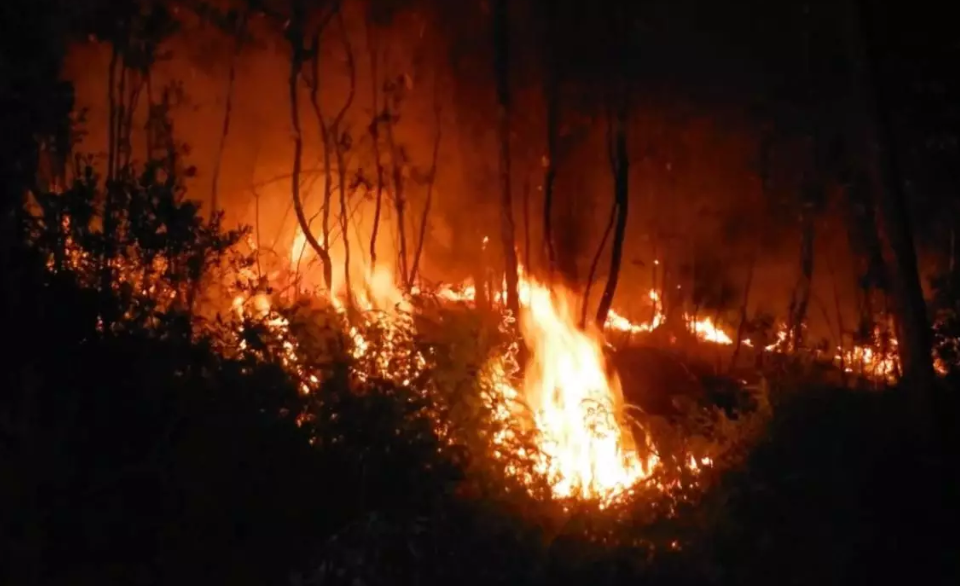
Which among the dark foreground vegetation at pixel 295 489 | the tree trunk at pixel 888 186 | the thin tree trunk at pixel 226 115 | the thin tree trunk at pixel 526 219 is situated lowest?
the dark foreground vegetation at pixel 295 489

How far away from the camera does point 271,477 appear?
580cm

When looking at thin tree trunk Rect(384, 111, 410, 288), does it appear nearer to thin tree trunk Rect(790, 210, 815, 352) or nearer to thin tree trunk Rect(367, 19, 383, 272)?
thin tree trunk Rect(367, 19, 383, 272)

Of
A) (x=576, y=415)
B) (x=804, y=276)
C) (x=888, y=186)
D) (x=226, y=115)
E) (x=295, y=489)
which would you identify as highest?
(x=226, y=115)

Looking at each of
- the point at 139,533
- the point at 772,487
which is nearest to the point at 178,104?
the point at 139,533

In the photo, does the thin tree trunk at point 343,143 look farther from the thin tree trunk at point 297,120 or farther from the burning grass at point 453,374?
the burning grass at point 453,374

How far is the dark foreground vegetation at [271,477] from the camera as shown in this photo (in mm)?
5480

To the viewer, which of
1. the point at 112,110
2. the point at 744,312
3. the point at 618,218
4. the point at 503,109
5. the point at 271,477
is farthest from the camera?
the point at 744,312

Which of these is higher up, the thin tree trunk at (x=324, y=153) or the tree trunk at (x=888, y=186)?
the thin tree trunk at (x=324, y=153)

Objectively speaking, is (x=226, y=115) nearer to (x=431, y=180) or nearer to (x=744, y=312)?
(x=431, y=180)

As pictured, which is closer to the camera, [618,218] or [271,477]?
[271,477]

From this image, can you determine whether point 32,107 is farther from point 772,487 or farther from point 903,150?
point 903,150

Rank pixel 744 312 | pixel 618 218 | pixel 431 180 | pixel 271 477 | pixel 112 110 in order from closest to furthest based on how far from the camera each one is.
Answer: pixel 271 477 → pixel 112 110 → pixel 618 218 → pixel 431 180 → pixel 744 312

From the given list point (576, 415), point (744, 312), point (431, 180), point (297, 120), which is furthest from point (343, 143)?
point (576, 415)

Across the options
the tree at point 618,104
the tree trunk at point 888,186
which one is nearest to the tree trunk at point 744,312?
the tree at point 618,104
